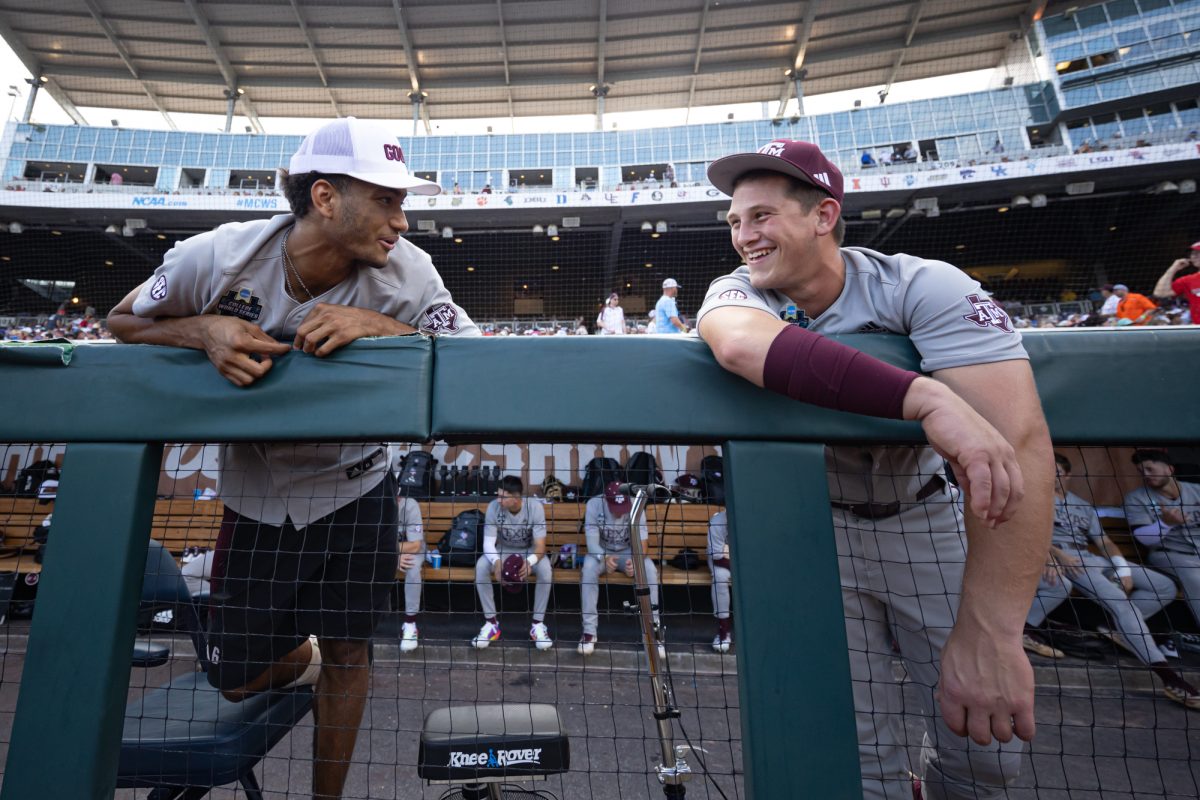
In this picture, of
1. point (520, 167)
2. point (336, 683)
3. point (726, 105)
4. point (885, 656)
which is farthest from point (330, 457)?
point (726, 105)

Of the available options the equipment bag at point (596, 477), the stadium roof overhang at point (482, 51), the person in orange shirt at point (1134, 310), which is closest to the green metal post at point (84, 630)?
the equipment bag at point (596, 477)

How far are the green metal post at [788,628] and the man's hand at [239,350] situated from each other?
87cm

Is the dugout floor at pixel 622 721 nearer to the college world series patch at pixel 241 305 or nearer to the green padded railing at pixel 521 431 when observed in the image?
the green padded railing at pixel 521 431

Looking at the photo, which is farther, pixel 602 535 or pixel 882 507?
pixel 602 535

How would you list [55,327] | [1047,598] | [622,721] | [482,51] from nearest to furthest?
[1047,598]
[622,721]
[55,327]
[482,51]

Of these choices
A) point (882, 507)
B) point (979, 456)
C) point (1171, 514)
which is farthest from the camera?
point (1171, 514)

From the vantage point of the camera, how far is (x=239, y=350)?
1018 mm

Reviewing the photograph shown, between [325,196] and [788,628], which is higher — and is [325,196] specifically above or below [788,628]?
above

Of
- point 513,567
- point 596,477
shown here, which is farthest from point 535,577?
point 596,477

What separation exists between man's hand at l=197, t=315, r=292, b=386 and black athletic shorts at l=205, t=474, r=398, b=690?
62 cm

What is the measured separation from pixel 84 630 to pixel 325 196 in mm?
1070

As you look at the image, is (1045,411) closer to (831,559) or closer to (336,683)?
(831,559)

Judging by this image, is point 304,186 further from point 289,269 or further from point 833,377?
point 833,377

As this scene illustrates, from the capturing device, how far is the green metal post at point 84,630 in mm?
892
